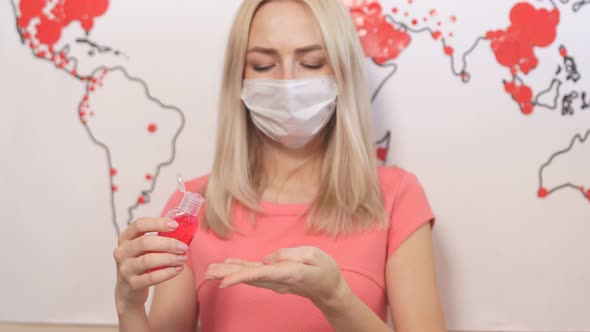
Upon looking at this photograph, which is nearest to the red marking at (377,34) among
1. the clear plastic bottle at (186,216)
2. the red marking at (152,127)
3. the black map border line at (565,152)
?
the black map border line at (565,152)

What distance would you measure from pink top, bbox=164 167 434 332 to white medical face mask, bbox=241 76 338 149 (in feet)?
0.50

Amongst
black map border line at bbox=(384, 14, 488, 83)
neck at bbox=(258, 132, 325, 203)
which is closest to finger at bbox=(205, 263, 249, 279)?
neck at bbox=(258, 132, 325, 203)

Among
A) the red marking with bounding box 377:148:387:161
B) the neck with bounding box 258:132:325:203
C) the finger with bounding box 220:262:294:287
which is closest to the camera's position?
the finger with bounding box 220:262:294:287

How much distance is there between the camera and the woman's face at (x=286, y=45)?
112cm

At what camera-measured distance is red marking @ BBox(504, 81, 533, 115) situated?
4.21 ft

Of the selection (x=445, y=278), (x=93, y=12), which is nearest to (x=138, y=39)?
(x=93, y=12)

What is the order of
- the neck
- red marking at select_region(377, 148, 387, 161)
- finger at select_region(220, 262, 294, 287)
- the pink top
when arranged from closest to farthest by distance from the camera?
finger at select_region(220, 262, 294, 287) < the pink top < the neck < red marking at select_region(377, 148, 387, 161)

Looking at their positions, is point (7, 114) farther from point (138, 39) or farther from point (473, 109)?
Answer: point (473, 109)

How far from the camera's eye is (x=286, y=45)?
1119mm

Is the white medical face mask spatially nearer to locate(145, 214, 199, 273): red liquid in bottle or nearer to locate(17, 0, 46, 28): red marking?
locate(145, 214, 199, 273): red liquid in bottle

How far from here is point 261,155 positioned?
1293mm

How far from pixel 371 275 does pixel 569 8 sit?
74 cm

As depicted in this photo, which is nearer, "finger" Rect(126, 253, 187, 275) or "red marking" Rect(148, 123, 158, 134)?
"finger" Rect(126, 253, 187, 275)

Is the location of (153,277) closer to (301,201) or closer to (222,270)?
(222,270)
